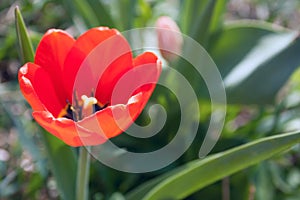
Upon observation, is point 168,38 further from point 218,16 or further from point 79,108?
point 79,108

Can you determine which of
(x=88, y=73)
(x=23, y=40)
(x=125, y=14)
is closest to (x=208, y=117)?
(x=125, y=14)

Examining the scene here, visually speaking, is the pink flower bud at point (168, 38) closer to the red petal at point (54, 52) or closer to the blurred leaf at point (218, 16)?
the blurred leaf at point (218, 16)

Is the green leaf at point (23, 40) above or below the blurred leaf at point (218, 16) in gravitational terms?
below

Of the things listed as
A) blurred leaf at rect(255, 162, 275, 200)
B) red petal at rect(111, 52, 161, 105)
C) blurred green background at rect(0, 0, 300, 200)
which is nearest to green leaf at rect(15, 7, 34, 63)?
red petal at rect(111, 52, 161, 105)

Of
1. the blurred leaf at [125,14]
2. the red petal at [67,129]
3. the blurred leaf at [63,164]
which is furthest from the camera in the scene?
the blurred leaf at [125,14]

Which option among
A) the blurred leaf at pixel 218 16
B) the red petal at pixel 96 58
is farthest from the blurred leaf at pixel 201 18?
the red petal at pixel 96 58

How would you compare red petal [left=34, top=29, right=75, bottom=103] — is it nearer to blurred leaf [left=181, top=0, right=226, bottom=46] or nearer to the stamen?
the stamen

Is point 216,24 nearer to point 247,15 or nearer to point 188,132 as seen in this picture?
point 188,132
